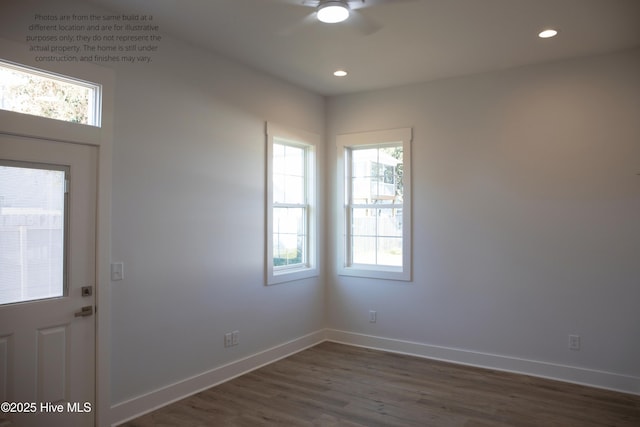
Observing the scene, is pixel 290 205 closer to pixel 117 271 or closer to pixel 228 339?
pixel 228 339

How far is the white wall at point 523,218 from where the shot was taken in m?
3.75

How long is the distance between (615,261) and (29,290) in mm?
4462

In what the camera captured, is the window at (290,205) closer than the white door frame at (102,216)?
No

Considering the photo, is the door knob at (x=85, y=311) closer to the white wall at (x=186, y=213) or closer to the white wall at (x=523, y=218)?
the white wall at (x=186, y=213)

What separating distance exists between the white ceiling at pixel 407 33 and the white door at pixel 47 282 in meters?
1.22

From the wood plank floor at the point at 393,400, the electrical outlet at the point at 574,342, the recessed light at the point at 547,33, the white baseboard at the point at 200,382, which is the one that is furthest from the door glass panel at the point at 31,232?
the electrical outlet at the point at 574,342

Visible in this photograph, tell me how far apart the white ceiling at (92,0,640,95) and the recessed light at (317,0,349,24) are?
0.15m

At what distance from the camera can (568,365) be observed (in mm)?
3910

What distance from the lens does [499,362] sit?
13.8 feet

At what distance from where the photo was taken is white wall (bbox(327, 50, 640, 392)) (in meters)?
3.75

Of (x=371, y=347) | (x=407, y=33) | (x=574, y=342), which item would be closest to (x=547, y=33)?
(x=407, y=33)

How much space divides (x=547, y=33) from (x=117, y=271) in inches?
145

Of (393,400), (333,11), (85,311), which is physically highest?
(333,11)

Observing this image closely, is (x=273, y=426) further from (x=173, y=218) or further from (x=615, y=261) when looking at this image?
(x=615, y=261)
